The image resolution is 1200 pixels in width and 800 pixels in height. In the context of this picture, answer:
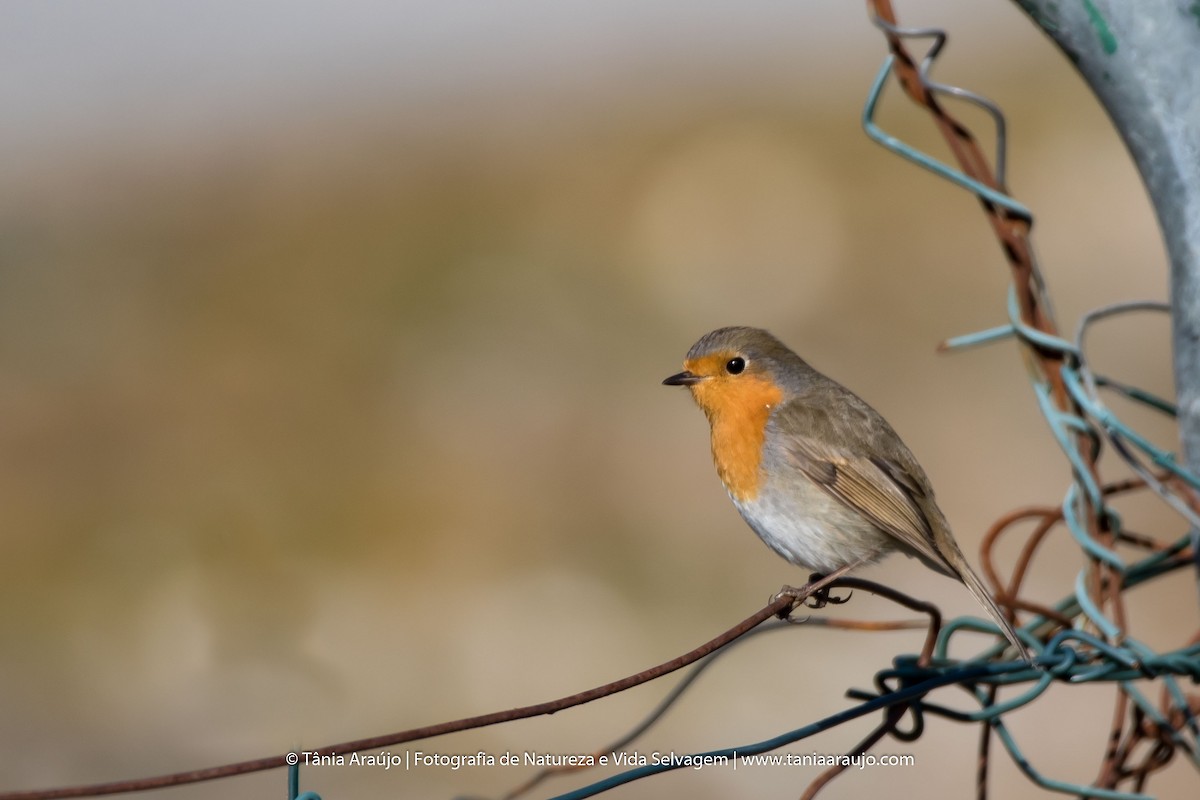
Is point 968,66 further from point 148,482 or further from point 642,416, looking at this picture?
point 148,482

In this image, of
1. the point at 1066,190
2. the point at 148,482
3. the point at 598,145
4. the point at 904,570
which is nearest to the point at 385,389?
the point at 148,482

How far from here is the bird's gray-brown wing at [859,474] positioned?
10.9ft

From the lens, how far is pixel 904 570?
6.26 metres

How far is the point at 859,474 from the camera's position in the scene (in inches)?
136

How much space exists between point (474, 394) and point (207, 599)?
2225 mm

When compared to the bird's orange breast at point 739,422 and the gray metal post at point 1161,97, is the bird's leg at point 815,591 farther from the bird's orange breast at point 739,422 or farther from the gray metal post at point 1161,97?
the gray metal post at point 1161,97

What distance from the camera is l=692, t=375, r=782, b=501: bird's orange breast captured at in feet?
11.5

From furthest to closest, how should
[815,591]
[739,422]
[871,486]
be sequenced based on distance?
[739,422], [871,486], [815,591]

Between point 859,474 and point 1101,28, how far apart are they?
1548 mm

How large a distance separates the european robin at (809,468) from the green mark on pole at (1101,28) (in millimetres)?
1445

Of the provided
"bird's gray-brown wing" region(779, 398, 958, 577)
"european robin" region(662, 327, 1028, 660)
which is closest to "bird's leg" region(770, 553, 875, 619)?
"european robin" region(662, 327, 1028, 660)

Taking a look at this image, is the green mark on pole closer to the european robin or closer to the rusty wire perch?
the rusty wire perch

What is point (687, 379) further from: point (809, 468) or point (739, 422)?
point (809, 468)

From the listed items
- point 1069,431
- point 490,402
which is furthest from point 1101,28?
point 490,402
